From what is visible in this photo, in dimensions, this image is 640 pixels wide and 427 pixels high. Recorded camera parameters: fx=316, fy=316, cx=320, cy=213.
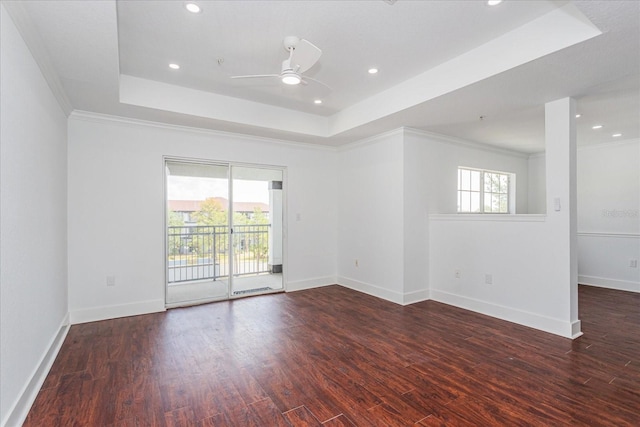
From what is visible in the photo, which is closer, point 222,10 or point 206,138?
point 222,10

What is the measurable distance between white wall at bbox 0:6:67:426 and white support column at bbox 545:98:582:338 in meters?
4.66

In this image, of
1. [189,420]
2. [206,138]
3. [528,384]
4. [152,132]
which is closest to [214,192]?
[206,138]

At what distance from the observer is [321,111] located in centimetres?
487

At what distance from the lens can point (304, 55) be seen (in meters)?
2.62

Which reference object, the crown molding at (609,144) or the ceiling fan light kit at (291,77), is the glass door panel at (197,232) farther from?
the crown molding at (609,144)

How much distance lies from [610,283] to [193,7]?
288 inches

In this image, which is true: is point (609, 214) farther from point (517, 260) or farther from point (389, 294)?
point (389, 294)

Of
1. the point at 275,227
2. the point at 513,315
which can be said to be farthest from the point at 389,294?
the point at 275,227

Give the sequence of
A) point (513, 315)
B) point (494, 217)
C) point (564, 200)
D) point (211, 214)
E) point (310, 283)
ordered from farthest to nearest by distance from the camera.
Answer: point (310, 283)
point (211, 214)
point (494, 217)
point (513, 315)
point (564, 200)

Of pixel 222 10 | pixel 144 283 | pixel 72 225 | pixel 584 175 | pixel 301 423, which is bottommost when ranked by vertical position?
pixel 301 423

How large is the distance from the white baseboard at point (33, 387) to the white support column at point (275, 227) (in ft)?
9.66

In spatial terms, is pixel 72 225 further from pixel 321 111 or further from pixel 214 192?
pixel 321 111

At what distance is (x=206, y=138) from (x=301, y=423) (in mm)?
3937

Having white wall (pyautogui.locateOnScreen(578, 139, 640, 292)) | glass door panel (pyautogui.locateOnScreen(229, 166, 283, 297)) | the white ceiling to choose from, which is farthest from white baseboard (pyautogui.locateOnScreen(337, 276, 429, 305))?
white wall (pyautogui.locateOnScreen(578, 139, 640, 292))
